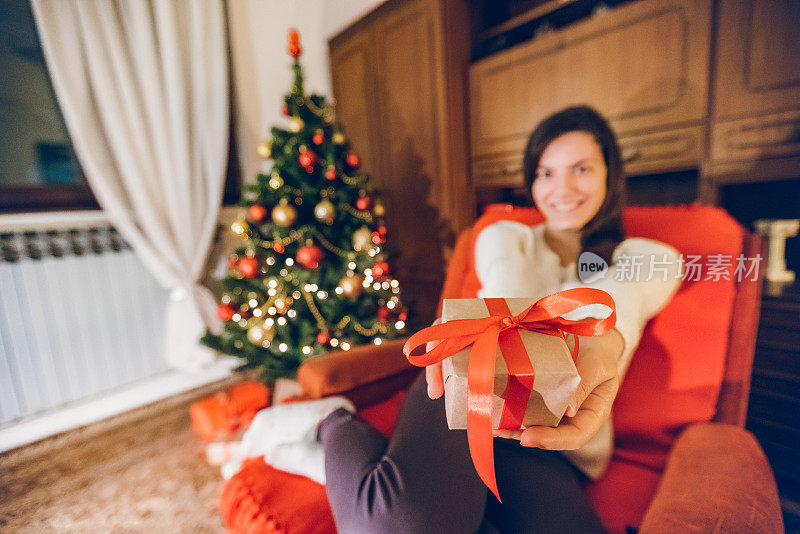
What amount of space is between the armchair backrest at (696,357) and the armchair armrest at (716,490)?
65mm

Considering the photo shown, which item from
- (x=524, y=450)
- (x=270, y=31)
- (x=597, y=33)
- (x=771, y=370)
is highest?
(x=270, y=31)

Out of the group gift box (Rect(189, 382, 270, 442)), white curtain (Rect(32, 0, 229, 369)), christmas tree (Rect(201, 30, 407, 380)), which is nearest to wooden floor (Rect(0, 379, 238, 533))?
gift box (Rect(189, 382, 270, 442))

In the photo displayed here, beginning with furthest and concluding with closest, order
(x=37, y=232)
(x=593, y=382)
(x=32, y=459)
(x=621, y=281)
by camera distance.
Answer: (x=37, y=232), (x=32, y=459), (x=621, y=281), (x=593, y=382)

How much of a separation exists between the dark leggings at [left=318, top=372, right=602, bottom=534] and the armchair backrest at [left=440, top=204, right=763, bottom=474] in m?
0.19

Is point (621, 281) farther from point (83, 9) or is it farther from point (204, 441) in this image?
point (83, 9)

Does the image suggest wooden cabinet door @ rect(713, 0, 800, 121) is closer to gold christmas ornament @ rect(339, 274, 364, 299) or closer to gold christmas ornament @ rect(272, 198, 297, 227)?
gold christmas ornament @ rect(339, 274, 364, 299)

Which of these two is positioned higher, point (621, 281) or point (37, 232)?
point (37, 232)

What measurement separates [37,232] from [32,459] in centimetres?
101

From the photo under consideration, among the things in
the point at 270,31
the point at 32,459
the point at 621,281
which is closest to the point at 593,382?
the point at 621,281

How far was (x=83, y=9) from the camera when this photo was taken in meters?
1.82

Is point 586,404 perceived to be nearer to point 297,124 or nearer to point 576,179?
point 576,179

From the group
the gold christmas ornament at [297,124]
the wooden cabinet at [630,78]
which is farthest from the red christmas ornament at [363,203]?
the wooden cabinet at [630,78]

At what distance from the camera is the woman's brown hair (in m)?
0.79

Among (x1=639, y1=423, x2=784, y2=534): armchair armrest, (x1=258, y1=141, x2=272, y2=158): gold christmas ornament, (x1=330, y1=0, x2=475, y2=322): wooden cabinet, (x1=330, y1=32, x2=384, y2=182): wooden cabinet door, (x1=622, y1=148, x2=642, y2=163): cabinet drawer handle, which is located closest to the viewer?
(x1=639, y1=423, x2=784, y2=534): armchair armrest
